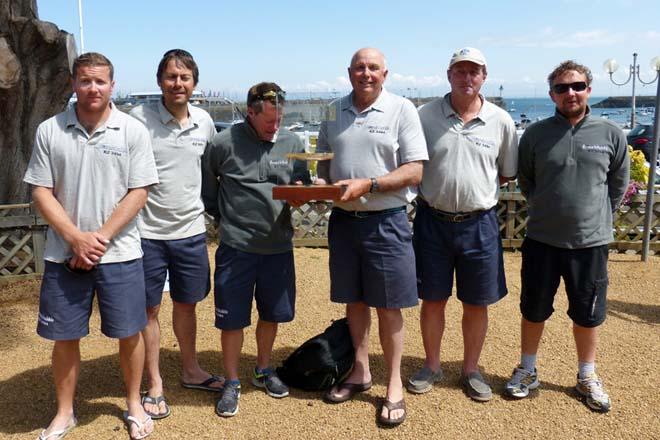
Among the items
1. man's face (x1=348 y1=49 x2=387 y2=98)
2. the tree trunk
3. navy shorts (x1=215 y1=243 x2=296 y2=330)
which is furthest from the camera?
the tree trunk

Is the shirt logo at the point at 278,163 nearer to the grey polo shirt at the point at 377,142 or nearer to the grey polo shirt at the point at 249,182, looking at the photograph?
the grey polo shirt at the point at 249,182

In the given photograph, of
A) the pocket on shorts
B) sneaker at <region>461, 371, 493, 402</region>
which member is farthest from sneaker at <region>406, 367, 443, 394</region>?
the pocket on shorts

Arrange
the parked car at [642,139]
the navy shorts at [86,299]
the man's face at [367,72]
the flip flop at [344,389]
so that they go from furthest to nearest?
the parked car at [642,139] → the flip flop at [344,389] → the man's face at [367,72] → the navy shorts at [86,299]

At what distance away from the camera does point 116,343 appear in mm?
4719

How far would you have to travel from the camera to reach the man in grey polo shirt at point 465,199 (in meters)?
3.46

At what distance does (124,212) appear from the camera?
304 centimetres

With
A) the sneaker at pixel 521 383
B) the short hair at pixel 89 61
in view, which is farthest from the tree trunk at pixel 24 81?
the sneaker at pixel 521 383

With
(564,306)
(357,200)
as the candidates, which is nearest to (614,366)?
(564,306)

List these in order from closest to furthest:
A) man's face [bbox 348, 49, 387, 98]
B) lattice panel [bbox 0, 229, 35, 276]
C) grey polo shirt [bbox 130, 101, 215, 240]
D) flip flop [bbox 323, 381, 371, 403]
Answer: man's face [bbox 348, 49, 387, 98]
grey polo shirt [bbox 130, 101, 215, 240]
flip flop [bbox 323, 381, 371, 403]
lattice panel [bbox 0, 229, 35, 276]

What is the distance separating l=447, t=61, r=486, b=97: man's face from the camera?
11.1 ft

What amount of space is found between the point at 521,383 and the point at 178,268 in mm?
2307

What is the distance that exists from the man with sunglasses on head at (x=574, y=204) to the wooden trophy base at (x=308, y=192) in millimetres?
1299

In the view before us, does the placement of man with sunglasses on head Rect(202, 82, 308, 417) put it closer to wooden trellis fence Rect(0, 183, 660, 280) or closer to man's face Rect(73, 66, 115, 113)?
man's face Rect(73, 66, 115, 113)

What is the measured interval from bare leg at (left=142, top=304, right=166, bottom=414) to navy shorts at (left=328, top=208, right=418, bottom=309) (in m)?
1.12
